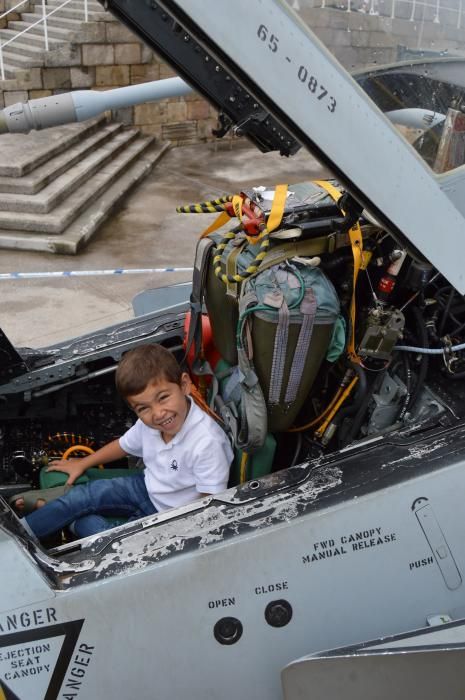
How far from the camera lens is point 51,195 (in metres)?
7.20

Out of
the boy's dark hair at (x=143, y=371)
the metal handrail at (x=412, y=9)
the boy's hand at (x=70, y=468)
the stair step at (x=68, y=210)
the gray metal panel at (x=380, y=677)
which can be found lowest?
the stair step at (x=68, y=210)

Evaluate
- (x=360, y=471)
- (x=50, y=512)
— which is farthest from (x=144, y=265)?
(x=360, y=471)

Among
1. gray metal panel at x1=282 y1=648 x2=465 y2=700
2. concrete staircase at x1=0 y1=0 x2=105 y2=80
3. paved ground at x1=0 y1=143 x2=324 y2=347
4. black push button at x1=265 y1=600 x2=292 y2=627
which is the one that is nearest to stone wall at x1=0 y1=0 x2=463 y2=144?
concrete staircase at x1=0 y1=0 x2=105 y2=80

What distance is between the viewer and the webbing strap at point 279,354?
1.83 metres

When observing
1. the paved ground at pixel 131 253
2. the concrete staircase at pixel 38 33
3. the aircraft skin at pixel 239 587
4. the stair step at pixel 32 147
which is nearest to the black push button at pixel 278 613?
the aircraft skin at pixel 239 587

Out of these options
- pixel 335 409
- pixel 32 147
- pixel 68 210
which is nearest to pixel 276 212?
pixel 335 409

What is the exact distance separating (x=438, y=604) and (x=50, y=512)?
124cm

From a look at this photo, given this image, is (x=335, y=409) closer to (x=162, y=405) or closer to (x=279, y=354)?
(x=279, y=354)

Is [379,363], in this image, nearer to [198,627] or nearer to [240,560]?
[240,560]

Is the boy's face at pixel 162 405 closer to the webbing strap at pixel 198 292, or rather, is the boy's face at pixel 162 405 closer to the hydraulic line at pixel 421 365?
the webbing strap at pixel 198 292

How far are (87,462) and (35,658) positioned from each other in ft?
2.88

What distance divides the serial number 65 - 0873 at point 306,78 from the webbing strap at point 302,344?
54cm

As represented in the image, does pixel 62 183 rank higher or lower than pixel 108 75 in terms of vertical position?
lower

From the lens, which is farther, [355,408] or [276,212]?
[355,408]
